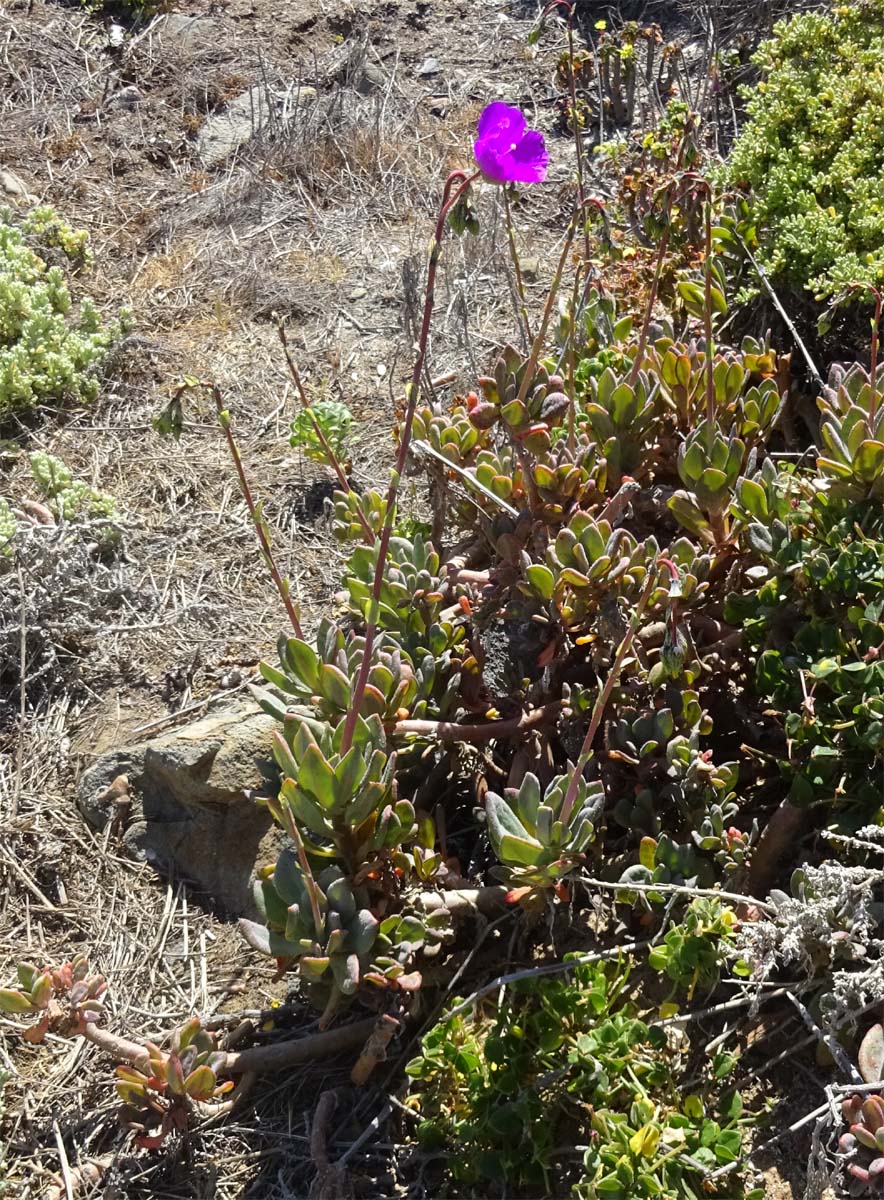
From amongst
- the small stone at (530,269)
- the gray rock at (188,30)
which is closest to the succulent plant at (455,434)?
the small stone at (530,269)

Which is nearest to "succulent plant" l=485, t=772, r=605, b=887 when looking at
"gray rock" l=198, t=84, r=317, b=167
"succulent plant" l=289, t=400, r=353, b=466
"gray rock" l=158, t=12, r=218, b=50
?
"succulent plant" l=289, t=400, r=353, b=466

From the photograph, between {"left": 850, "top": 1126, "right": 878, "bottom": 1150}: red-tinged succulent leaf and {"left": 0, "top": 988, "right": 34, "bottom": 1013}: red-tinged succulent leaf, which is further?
{"left": 0, "top": 988, "right": 34, "bottom": 1013}: red-tinged succulent leaf

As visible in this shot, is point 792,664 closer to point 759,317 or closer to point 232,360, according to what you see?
point 759,317

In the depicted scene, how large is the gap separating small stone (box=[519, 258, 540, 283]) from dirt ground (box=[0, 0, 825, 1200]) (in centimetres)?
3

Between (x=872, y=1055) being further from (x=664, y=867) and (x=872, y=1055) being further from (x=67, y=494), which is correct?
(x=67, y=494)

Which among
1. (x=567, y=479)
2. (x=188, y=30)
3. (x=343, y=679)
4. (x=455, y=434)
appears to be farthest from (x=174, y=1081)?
(x=188, y=30)

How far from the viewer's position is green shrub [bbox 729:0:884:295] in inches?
116

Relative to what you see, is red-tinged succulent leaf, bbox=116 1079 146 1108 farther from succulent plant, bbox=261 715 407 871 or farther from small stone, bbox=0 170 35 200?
small stone, bbox=0 170 35 200

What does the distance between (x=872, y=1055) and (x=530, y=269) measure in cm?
322

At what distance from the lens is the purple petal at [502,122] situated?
1729 millimetres

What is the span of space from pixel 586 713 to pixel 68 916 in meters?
1.25

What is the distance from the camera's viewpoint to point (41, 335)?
3.95 metres

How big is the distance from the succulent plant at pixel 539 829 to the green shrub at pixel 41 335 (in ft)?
8.77

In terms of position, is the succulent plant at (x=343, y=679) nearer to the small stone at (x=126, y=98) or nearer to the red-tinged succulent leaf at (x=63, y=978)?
the red-tinged succulent leaf at (x=63, y=978)
